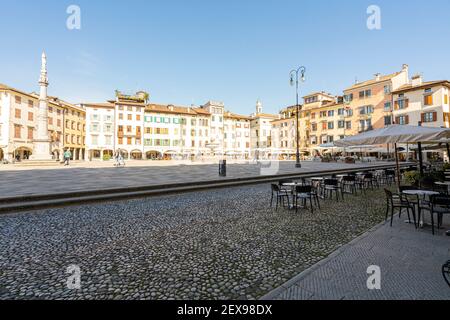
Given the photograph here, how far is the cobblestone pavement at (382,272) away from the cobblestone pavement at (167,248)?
0.86 feet

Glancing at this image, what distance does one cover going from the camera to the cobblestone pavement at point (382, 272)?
8.53ft

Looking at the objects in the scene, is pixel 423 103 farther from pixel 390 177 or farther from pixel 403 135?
pixel 403 135

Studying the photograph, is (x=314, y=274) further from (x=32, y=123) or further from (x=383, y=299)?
(x=32, y=123)

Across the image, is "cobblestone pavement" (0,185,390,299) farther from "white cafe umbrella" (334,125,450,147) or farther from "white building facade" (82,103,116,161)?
"white building facade" (82,103,116,161)

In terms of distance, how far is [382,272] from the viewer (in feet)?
10.1

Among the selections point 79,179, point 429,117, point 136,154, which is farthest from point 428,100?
point 136,154

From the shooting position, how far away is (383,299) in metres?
2.50

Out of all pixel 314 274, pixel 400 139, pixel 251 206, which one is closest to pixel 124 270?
pixel 314 274

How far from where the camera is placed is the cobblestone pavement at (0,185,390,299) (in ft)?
9.32

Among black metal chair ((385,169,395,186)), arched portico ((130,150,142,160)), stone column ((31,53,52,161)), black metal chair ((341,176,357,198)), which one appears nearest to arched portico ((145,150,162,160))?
arched portico ((130,150,142,160))

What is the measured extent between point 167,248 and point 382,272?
3.43 m

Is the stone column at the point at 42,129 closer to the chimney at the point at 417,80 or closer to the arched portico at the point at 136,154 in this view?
the arched portico at the point at 136,154

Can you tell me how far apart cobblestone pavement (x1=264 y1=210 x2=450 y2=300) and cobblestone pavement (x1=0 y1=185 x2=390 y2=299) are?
0.26 metres

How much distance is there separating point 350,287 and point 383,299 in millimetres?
337
